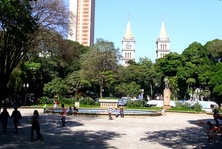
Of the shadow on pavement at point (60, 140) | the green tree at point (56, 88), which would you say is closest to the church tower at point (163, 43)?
the green tree at point (56, 88)

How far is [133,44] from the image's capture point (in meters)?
156

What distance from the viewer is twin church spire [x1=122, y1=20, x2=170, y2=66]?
497 feet

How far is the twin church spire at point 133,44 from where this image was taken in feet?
497

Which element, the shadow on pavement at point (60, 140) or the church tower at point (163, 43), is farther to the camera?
the church tower at point (163, 43)

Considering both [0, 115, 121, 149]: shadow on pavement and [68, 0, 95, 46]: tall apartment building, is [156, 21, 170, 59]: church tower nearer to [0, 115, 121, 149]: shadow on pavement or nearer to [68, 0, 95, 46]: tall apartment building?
[68, 0, 95, 46]: tall apartment building

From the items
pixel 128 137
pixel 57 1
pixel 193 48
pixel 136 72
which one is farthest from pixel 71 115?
pixel 193 48

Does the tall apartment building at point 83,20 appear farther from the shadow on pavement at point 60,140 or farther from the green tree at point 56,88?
the shadow on pavement at point 60,140

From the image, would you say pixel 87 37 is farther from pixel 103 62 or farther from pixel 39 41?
pixel 39 41

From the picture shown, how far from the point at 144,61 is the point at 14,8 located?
74.3 metres

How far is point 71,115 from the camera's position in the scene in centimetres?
3108

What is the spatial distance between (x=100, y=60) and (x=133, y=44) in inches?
3978

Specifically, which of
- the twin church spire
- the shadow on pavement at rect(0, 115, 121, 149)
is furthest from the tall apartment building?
the shadow on pavement at rect(0, 115, 121, 149)

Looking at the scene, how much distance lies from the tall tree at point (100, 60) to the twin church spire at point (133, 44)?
9185cm

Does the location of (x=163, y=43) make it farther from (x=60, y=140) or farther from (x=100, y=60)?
(x=60, y=140)
